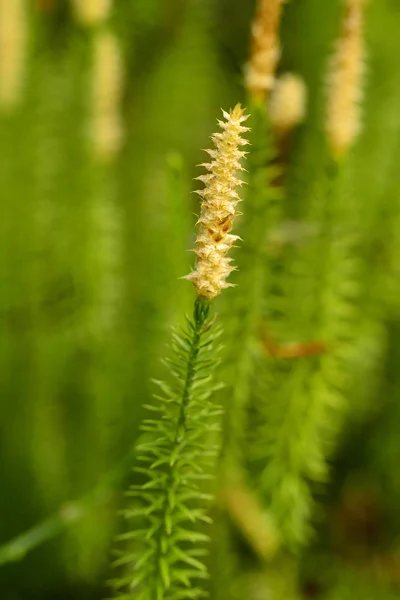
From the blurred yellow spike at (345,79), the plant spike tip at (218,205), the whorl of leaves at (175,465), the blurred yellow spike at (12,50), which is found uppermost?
the blurred yellow spike at (12,50)

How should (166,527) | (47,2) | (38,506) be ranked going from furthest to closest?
(47,2) → (38,506) → (166,527)

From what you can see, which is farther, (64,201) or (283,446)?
(64,201)

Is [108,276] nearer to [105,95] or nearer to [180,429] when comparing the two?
[105,95]

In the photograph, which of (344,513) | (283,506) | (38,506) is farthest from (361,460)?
(38,506)

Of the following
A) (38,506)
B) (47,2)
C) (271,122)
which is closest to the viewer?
(271,122)

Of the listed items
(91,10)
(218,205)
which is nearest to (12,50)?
(91,10)

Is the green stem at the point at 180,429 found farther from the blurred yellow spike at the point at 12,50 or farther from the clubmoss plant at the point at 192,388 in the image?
the blurred yellow spike at the point at 12,50

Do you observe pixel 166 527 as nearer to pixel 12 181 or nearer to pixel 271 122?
pixel 271 122

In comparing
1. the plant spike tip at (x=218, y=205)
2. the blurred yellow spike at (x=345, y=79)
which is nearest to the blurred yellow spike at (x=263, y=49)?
the blurred yellow spike at (x=345, y=79)
